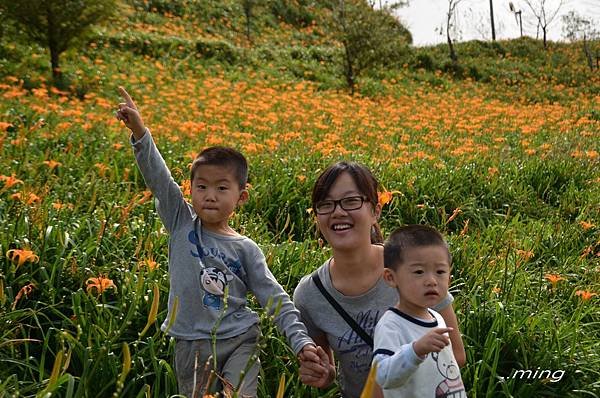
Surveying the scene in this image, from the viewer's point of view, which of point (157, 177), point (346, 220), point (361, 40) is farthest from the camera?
point (361, 40)

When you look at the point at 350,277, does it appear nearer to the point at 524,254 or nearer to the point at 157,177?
the point at 157,177

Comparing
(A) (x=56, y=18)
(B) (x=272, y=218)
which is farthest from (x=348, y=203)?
(A) (x=56, y=18)

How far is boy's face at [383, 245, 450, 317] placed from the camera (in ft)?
5.06

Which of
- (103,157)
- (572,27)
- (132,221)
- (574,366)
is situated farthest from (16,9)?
(572,27)

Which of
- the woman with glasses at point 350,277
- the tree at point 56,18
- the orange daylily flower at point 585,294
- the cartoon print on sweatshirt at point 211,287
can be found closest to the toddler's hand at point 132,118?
the cartoon print on sweatshirt at point 211,287

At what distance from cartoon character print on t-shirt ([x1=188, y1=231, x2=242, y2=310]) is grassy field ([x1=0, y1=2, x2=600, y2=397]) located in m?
0.32

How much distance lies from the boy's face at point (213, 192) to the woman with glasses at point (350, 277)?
296mm

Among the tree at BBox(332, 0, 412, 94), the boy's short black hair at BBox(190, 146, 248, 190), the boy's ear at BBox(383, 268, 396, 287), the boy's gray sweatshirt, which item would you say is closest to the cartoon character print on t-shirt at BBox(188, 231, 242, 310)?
the boy's gray sweatshirt

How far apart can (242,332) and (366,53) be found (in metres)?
13.7

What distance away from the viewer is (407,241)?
5.25 feet

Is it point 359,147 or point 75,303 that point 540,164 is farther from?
point 75,303

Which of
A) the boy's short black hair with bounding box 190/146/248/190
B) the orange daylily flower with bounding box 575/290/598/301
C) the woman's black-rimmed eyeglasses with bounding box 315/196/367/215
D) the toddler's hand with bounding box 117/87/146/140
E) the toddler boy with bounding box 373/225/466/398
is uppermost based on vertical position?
the toddler's hand with bounding box 117/87/146/140

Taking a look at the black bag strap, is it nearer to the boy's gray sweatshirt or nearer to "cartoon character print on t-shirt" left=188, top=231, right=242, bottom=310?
the boy's gray sweatshirt

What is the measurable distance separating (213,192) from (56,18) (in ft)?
30.5
